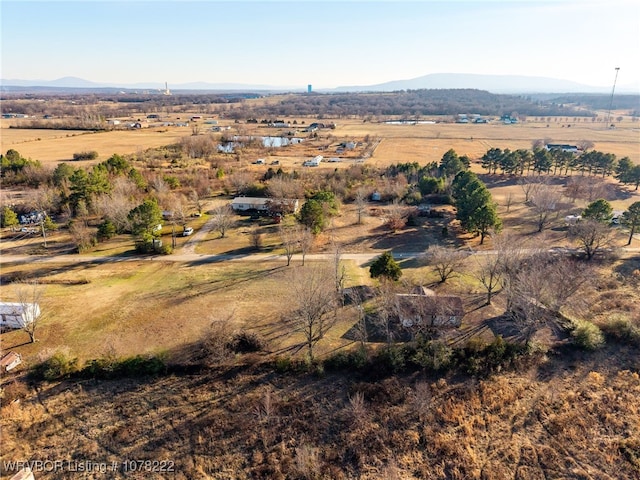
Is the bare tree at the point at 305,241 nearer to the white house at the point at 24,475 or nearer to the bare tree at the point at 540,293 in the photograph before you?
the bare tree at the point at 540,293

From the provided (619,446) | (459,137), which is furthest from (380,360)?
(459,137)

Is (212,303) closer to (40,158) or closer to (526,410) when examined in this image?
(526,410)

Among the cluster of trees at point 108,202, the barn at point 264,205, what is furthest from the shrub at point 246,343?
the barn at point 264,205

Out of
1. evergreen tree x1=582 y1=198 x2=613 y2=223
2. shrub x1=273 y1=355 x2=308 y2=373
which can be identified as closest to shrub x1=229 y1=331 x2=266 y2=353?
shrub x1=273 y1=355 x2=308 y2=373

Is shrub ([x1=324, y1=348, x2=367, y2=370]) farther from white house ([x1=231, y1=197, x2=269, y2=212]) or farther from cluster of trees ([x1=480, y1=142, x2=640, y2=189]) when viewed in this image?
cluster of trees ([x1=480, y1=142, x2=640, y2=189])

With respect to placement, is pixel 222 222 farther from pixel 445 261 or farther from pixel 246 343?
pixel 445 261

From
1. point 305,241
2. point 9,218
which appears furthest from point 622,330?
point 9,218

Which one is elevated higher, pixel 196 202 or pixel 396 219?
pixel 196 202
